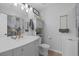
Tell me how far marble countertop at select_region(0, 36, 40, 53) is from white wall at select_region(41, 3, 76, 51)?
0.28 m

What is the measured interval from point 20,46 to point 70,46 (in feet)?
2.62

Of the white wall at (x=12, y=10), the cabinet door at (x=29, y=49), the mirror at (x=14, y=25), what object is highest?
the white wall at (x=12, y=10)

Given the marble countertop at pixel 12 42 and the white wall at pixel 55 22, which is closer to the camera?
the marble countertop at pixel 12 42

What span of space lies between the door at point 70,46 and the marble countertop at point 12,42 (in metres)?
0.52

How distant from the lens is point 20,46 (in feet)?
4.33

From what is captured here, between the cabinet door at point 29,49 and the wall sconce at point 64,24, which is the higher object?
the wall sconce at point 64,24

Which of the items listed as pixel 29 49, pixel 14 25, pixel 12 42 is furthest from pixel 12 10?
pixel 29 49

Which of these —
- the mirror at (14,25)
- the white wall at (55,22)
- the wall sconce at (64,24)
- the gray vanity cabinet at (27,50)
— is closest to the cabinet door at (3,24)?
the mirror at (14,25)

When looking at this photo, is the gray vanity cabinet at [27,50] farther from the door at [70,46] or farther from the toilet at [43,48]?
the door at [70,46]

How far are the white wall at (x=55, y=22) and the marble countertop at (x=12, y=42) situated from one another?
11.1 inches

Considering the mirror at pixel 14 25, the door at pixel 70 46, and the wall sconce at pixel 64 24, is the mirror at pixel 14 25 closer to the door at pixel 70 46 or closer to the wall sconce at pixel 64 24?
the wall sconce at pixel 64 24

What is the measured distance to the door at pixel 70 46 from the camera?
54.2 inches

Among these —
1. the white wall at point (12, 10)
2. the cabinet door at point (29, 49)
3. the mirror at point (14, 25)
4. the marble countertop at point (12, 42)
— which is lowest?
the cabinet door at point (29, 49)

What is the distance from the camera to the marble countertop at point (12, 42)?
125 centimetres
